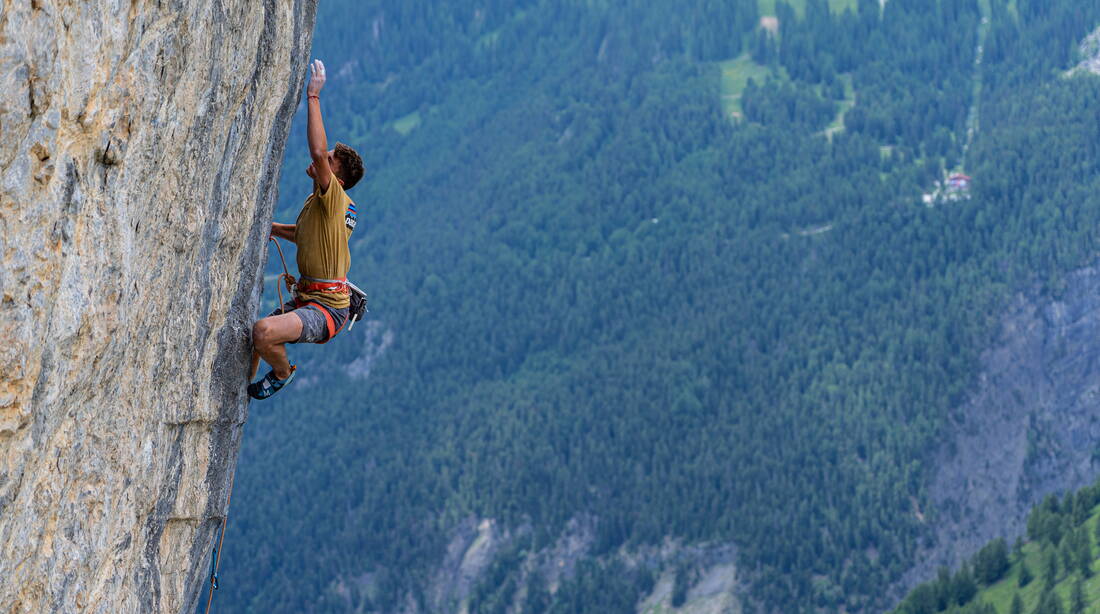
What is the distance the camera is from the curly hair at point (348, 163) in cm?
2145

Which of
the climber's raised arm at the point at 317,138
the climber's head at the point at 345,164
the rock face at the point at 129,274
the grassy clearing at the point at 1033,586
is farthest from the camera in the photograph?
the grassy clearing at the point at 1033,586

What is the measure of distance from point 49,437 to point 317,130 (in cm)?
563

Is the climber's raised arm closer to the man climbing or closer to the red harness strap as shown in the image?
the man climbing

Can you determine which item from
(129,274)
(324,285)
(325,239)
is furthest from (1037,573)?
(129,274)

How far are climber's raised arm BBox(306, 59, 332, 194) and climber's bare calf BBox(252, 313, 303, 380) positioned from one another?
171 cm

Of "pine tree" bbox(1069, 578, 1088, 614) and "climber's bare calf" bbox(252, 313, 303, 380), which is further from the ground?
"climber's bare calf" bbox(252, 313, 303, 380)

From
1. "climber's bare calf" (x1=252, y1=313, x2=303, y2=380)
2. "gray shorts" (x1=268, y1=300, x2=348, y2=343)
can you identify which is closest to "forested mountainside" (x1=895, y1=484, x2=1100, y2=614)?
"gray shorts" (x1=268, y1=300, x2=348, y2=343)

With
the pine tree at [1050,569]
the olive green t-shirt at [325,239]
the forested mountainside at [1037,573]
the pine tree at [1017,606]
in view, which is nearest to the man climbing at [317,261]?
the olive green t-shirt at [325,239]

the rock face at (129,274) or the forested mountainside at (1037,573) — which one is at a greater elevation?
the rock face at (129,274)

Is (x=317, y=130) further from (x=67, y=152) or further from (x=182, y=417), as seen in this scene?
(x=67, y=152)

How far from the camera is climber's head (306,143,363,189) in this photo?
70.2 ft

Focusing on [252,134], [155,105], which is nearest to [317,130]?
[252,134]

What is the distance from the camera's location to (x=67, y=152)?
51.5ft

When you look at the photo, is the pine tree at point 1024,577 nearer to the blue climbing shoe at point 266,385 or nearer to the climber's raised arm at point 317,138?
the blue climbing shoe at point 266,385
